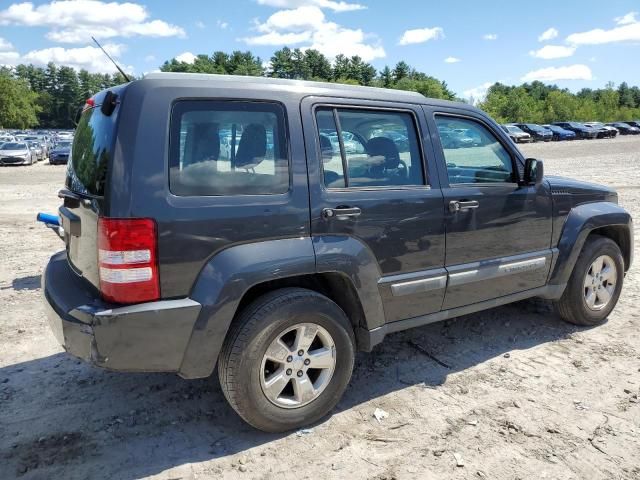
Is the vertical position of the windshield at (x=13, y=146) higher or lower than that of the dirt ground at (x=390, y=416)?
higher

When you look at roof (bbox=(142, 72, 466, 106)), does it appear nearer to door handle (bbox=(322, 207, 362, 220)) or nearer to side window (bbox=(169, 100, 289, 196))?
side window (bbox=(169, 100, 289, 196))

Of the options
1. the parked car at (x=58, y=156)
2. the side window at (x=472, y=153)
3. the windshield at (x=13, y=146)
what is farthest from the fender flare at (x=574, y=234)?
the windshield at (x=13, y=146)

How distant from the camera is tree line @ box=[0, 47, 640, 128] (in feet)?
273

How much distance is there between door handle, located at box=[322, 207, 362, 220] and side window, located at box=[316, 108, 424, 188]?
0.16 meters

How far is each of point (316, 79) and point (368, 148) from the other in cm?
7502

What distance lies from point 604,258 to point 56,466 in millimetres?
4489

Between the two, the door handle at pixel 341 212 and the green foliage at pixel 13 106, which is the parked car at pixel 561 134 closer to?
the door handle at pixel 341 212

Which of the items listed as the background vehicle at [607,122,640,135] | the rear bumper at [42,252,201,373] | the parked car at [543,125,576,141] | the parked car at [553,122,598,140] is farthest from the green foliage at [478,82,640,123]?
the rear bumper at [42,252,201,373]

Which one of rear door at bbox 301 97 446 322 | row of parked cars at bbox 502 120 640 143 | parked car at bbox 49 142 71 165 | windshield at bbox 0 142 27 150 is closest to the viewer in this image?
rear door at bbox 301 97 446 322

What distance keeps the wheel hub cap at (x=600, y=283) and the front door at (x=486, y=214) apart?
663 millimetres

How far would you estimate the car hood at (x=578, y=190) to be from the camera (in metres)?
4.30

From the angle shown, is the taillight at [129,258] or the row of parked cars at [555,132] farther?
the row of parked cars at [555,132]

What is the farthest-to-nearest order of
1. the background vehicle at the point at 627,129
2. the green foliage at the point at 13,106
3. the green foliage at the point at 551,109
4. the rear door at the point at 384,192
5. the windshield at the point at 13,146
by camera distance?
1. the green foliage at the point at 13,106
2. the green foliage at the point at 551,109
3. the background vehicle at the point at 627,129
4. the windshield at the point at 13,146
5. the rear door at the point at 384,192

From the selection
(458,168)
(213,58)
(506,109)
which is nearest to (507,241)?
(458,168)
